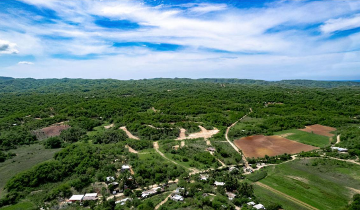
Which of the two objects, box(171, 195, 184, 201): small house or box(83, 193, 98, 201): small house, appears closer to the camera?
box(171, 195, 184, 201): small house

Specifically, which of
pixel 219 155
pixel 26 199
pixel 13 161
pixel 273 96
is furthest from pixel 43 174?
pixel 273 96

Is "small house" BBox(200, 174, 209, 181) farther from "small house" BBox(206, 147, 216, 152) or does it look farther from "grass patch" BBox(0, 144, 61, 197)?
"grass patch" BBox(0, 144, 61, 197)

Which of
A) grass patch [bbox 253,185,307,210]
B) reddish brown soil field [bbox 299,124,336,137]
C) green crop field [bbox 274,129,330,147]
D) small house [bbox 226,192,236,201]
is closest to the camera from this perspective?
grass patch [bbox 253,185,307,210]

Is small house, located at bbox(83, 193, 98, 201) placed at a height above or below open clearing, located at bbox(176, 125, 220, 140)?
below

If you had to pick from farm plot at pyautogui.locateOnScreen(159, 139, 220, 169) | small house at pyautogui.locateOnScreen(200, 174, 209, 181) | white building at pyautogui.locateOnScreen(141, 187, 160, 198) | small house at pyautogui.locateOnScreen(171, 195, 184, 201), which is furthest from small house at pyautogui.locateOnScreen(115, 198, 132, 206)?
farm plot at pyautogui.locateOnScreen(159, 139, 220, 169)

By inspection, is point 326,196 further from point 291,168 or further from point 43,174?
point 43,174

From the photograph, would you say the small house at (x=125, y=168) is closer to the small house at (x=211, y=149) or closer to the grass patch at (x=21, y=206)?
the grass patch at (x=21, y=206)

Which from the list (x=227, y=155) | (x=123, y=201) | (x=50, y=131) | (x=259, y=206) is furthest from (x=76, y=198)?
(x=50, y=131)
